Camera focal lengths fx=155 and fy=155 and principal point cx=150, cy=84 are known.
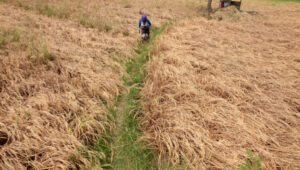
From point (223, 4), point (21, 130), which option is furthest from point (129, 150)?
point (223, 4)

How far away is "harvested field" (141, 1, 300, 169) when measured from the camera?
2.14 m

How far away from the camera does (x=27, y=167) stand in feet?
6.40

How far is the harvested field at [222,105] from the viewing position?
214 cm

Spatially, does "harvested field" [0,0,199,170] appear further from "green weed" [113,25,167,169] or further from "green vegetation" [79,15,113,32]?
"green vegetation" [79,15,113,32]

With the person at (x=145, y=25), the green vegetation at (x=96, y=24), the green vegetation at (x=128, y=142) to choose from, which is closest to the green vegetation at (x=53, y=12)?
the green vegetation at (x=96, y=24)

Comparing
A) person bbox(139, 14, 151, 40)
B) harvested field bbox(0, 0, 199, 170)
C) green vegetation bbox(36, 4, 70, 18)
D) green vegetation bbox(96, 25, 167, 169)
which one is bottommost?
green vegetation bbox(96, 25, 167, 169)

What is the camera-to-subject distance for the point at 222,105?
289cm

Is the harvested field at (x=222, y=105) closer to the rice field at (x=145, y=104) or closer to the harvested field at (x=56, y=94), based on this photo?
the rice field at (x=145, y=104)

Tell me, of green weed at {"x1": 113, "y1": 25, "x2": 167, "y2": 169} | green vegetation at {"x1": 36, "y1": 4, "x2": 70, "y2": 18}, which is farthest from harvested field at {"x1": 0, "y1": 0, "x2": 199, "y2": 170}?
green vegetation at {"x1": 36, "y1": 4, "x2": 70, "y2": 18}

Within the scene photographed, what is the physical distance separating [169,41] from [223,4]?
34.0 ft

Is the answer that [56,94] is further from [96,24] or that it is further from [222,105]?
[96,24]

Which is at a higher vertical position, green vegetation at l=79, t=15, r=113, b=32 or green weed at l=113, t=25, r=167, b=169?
green vegetation at l=79, t=15, r=113, b=32

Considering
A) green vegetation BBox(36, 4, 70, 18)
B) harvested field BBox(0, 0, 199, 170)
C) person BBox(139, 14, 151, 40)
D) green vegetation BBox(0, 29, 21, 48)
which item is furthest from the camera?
green vegetation BBox(36, 4, 70, 18)

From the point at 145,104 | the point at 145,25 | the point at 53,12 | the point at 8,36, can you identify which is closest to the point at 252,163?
the point at 145,104
